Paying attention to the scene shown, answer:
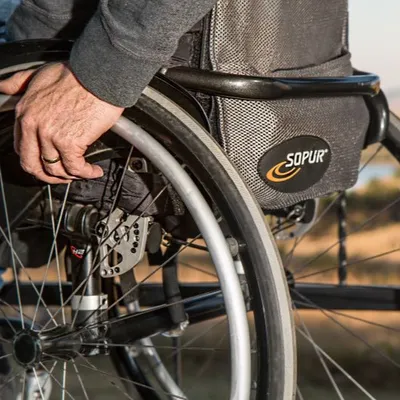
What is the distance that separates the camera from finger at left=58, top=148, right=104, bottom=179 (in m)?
2.02

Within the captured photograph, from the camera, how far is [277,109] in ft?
6.92

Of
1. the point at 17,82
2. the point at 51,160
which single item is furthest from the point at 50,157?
the point at 17,82

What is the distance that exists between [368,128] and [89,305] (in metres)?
0.71

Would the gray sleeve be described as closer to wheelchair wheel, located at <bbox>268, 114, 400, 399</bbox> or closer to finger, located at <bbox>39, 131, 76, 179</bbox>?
finger, located at <bbox>39, 131, 76, 179</bbox>

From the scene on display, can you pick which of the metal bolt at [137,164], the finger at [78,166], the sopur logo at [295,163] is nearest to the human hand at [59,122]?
the finger at [78,166]

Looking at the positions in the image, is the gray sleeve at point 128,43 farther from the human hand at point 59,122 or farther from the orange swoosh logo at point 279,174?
the orange swoosh logo at point 279,174

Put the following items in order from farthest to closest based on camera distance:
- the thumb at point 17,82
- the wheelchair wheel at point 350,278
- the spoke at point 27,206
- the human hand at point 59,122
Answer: the wheelchair wheel at point 350,278
the spoke at point 27,206
the thumb at point 17,82
the human hand at point 59,122

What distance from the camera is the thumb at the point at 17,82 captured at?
2.12 meters

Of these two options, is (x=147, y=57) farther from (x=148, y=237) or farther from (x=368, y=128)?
(x=368, y=128)

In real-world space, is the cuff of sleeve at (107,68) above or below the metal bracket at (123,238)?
above

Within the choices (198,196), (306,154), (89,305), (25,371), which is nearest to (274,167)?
(306,154)

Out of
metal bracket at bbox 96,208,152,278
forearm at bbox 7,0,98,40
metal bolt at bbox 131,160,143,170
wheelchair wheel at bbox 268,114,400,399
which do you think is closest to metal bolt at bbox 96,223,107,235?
metal bracket at bbox 96,208,152,278

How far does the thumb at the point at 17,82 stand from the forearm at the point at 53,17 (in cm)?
15

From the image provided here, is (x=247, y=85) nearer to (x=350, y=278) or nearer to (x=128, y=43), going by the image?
(x=128, y=43)
